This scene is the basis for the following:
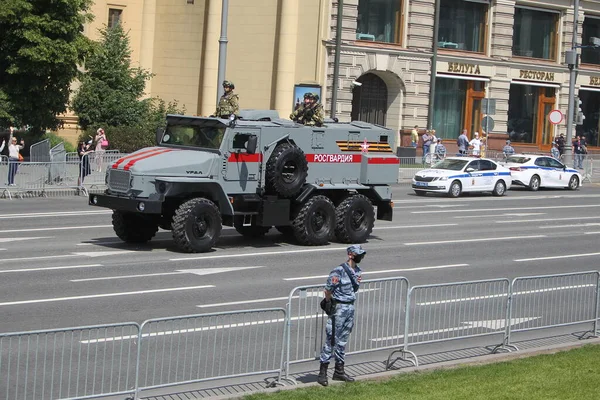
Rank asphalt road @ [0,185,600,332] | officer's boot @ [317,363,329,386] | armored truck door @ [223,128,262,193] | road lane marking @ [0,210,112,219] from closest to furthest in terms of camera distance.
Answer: officer's boot @ [317,363,329,386], asphalt road @ [0,185,600,332], armored truck door @ [223,128,262,193], road lane marking @ [0,210,112,219]

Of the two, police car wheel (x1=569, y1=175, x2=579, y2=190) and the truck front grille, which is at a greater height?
police car wheel (x1=569, y1=175, x2=579, y2=190)

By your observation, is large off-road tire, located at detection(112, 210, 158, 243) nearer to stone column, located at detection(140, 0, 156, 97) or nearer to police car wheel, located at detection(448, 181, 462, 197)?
police car wheel, located at detection(448, 181, 462, 197)

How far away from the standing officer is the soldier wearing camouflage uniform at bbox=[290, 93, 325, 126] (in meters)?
11.5

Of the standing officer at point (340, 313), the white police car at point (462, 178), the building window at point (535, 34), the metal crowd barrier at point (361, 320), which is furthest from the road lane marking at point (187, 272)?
the building window at point (535, 34)

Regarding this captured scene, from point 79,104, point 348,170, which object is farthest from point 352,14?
point 348,170

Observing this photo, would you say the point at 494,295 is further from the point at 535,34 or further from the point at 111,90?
the point at 535,34

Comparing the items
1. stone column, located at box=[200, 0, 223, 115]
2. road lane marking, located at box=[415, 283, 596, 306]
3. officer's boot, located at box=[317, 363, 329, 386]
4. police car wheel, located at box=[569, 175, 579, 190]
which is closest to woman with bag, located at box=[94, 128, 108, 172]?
stone column, located at box=[200, 0, 223, 115]

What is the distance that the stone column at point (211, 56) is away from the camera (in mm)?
48812

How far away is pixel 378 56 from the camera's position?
167 feet

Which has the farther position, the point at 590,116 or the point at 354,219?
the point at 590,116

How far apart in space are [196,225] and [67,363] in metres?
10.6

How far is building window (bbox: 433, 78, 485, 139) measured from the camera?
54531 mm

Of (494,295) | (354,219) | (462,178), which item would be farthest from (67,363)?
(462,178)

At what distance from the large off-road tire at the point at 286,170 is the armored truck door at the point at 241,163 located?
0.96 feet
